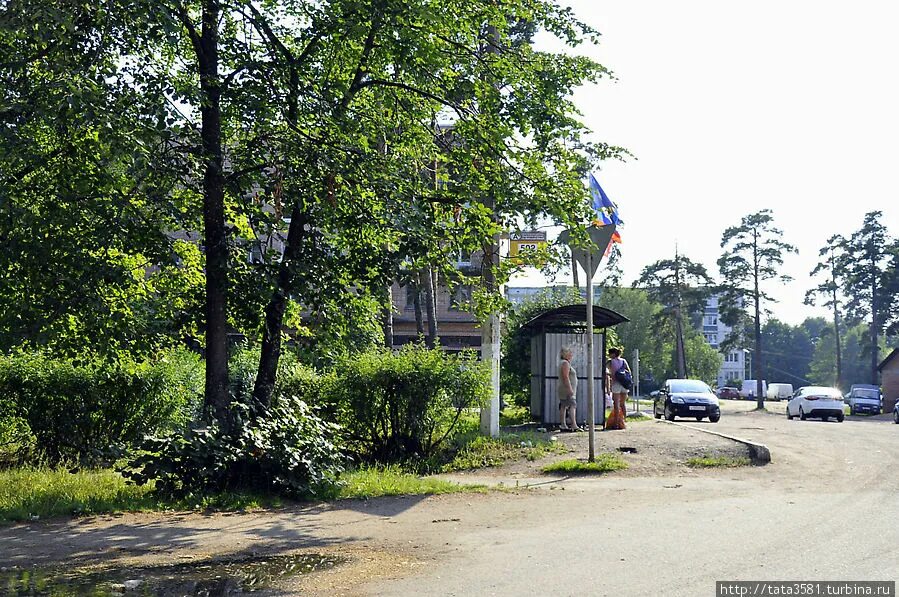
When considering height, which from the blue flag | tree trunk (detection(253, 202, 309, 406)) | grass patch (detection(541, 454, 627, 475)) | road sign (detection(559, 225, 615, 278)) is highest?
the blue flag

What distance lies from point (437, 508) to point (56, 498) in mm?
4064

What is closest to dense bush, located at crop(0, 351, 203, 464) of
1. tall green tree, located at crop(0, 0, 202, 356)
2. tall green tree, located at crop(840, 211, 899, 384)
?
tall green tree, located at crop(0, 0, 202, 356)

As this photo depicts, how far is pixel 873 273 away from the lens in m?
73.7

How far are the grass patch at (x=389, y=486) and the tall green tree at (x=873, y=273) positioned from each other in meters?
67.8

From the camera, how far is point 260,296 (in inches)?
448

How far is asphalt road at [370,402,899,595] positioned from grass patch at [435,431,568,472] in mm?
2023

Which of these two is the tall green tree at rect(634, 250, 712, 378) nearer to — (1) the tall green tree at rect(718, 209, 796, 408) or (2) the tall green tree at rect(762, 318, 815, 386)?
(1) the tall green tree at rect(718, 209, 796, 408)

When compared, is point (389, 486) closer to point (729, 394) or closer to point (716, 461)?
point (716, 461)

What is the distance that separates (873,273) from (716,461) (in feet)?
216

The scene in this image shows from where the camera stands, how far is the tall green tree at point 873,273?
72312 mm

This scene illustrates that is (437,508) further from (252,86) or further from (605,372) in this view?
(605,372)

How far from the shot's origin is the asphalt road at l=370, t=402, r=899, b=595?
268 inches

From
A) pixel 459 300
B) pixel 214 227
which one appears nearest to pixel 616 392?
pixel 459 300

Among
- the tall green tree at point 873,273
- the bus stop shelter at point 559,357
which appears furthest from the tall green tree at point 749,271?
the bus stop shelter at point 559,357
